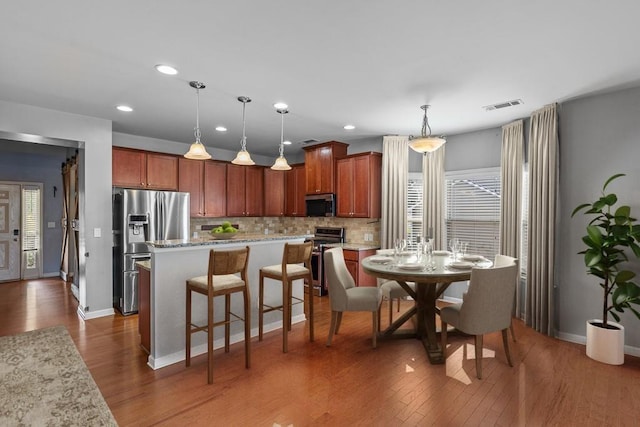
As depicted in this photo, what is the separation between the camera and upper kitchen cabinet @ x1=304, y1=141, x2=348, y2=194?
5.87 metres

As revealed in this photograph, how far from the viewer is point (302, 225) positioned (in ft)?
22.8

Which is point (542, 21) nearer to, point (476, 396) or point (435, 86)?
point (435, 86)

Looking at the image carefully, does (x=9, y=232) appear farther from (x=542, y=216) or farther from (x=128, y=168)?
(x=542, y=216)

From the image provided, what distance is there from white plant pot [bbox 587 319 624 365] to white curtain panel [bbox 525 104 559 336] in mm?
567

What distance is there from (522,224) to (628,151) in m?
1.31

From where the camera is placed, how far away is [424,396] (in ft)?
8.35

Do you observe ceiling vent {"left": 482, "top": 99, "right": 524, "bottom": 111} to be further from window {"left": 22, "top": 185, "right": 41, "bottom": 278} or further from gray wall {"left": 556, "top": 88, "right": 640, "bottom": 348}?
window {"left": 22, "top": 185, "right": 41, "bottom": 278}

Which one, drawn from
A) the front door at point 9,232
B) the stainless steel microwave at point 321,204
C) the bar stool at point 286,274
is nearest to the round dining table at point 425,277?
the bar stool at point 286,274

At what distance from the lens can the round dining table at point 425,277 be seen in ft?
9.87

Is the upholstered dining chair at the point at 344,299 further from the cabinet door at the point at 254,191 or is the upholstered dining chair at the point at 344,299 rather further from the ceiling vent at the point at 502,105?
the cabinet door at the point at 254,191

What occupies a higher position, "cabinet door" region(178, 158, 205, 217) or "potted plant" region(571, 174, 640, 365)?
"cabinet door" region(178, 158, 205, 217)

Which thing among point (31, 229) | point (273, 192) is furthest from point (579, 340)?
point (31, 229)

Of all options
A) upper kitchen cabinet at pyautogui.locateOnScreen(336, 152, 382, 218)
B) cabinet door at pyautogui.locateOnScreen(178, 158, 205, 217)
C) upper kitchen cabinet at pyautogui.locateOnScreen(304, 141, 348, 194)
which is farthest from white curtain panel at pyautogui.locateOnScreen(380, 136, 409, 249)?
cabinet door at pyautogui.locateOnScreen(178, 158, 205, 217)

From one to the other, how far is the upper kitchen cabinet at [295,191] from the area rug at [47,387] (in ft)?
13.6
